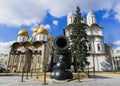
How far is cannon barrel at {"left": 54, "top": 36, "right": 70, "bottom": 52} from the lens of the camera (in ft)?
38.2

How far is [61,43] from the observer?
39.6 feet

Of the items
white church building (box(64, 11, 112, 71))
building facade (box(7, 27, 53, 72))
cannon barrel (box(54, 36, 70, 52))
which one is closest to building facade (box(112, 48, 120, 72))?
white church building (box(64, 11, 112, 71))

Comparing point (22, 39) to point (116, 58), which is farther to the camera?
point (22, 39)

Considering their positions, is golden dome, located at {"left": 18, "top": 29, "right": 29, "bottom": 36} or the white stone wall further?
golden dome, located at {"left": 18, "top": 29, "right": 29, "bottom": 36}

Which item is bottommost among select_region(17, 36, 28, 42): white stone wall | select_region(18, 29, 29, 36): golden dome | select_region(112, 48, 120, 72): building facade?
select_region(112, 48, 120, 72): building facade

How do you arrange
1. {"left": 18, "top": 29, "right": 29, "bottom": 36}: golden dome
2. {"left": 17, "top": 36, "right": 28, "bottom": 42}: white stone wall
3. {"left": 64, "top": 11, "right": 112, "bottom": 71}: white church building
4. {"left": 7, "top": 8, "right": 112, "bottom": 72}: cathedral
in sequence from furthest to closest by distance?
1. {"left": 18, "top": 29, "right": 29, "bottom": 36}: golden dome
2. {"left": 17, "top": 36, "right": 28, "bottom": 42}: white stone wall
3. {"left": 7, "top": 8, "right": 112, "bottom": 72}: cathedral
4. {"left": 64, "top": 11, "right": 112, "bottom": 71}: white church building

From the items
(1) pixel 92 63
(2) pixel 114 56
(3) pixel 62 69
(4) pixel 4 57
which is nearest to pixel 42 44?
(1) pixel 92 63

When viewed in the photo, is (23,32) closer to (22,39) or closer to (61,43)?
(22,39)

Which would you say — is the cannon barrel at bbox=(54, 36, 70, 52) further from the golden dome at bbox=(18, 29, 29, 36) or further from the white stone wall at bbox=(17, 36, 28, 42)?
the golden dome at bbox=(18, 29, 29, 36)

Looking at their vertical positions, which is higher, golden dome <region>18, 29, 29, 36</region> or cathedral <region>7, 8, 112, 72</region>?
golden dome <region>18, 29, 29, 36</region>

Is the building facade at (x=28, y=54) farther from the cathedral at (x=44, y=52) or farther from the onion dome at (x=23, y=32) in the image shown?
the onion dome at (x=23, y=32)

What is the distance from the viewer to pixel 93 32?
48.2 metres

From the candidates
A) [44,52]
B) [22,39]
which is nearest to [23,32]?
[22,39]

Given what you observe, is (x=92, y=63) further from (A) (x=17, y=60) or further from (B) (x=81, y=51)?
(A) (x=17, y=60)
